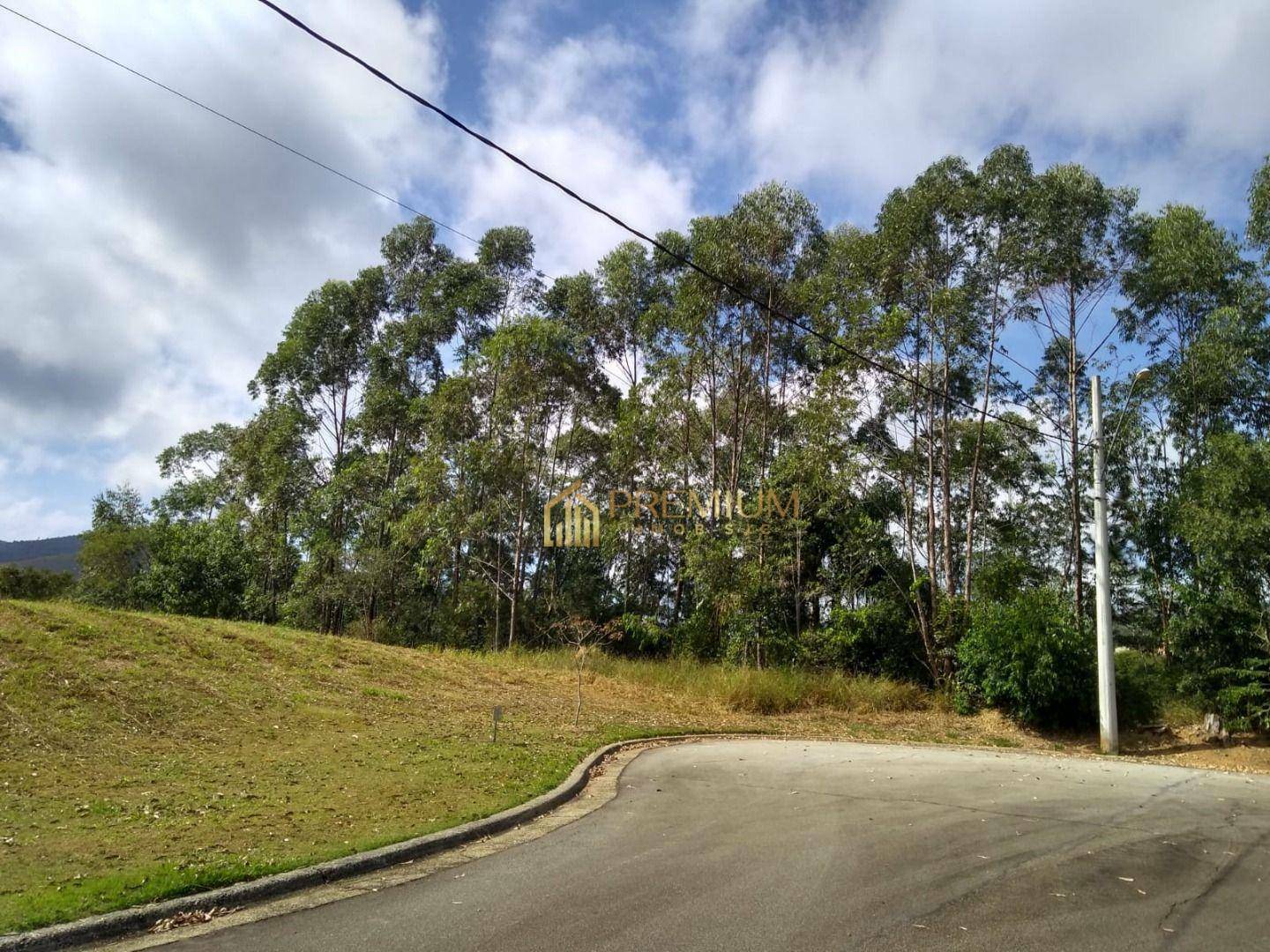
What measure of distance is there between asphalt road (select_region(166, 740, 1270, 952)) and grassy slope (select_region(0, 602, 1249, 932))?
45.1 inches

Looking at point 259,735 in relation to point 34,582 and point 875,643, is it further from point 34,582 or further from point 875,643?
point 34,582

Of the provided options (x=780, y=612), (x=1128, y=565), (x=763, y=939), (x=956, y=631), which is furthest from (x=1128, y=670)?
(x=763, y=939)

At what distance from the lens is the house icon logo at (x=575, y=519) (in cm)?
3512

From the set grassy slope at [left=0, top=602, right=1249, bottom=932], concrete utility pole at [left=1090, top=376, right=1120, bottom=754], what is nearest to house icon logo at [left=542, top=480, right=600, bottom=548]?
grassy slope at [left=0, top=602, right=1249, bottom=932]

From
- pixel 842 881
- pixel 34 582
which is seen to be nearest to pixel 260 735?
pixel 842 881

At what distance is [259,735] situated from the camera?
10.5 m

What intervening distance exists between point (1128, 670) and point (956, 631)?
14.1 ft

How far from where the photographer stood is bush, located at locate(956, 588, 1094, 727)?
18266mm

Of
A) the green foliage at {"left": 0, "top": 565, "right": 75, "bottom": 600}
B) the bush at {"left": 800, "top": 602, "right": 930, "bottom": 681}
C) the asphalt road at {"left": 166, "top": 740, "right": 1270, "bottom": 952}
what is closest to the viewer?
the asphalt road at {"left": 166, "top": 740, "right": 1270, "bottom": 952}

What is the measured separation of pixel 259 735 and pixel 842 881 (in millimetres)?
8057

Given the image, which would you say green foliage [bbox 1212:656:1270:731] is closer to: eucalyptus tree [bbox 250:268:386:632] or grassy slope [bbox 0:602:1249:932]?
grassy slope [bbox 0:602:1249:932]

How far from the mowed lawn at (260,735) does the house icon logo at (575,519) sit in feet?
46.6

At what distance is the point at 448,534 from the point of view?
100 feet

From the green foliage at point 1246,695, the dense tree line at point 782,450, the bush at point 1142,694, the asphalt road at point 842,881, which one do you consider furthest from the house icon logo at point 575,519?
the asphalt road at point 842,881
